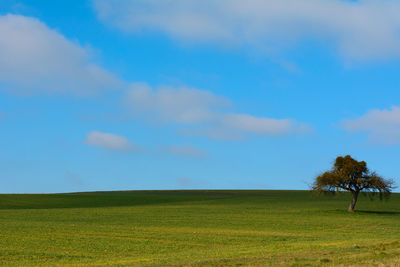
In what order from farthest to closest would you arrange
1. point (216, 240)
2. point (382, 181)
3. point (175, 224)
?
1. point (382, 181)
2. point (175, 224)
3. point (216, 240)

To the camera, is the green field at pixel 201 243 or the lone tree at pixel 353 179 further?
the lone tree at pixel 353 179

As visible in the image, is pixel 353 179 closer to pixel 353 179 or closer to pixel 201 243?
pixel 353 179

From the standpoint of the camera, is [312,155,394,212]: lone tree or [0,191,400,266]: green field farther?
[312,155,394,212]: lone tree

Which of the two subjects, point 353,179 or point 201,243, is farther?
point 353,179

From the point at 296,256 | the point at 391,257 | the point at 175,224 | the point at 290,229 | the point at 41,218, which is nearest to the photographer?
the point at 391,257

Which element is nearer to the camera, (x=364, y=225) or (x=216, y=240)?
(x=216, y=240)

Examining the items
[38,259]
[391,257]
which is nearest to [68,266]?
[38,259]

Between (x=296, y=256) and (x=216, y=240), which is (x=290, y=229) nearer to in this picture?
(x=216, y=240)

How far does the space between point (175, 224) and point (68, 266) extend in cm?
2470

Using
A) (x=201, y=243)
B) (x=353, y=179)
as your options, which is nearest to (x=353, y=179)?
(x=353, y=179)

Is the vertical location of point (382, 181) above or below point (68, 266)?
above

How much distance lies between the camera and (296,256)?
73.4 feet

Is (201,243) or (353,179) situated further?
(353,179)

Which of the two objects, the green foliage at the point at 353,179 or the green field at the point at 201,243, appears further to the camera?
the green foliage at the point at 353,179
